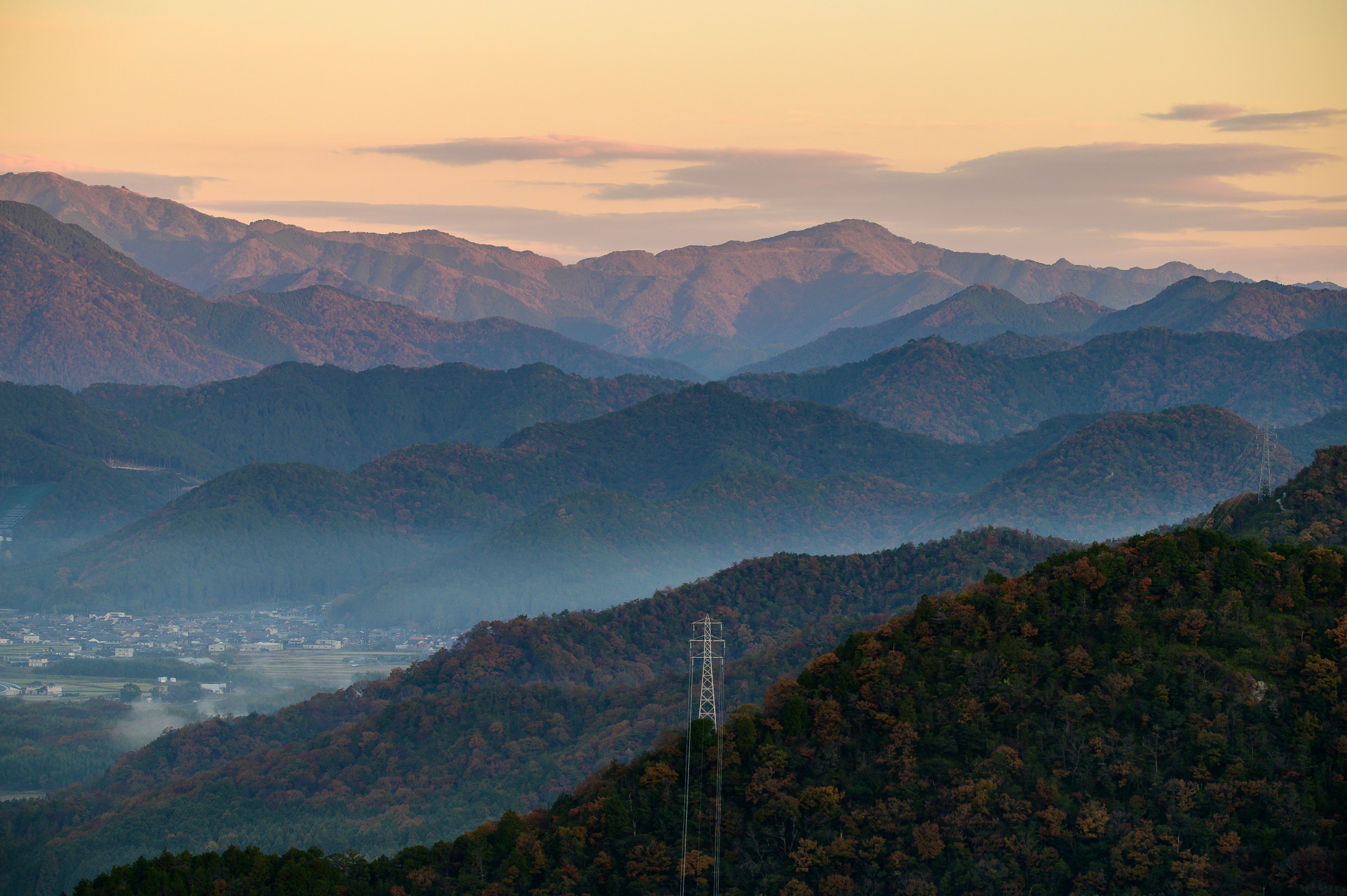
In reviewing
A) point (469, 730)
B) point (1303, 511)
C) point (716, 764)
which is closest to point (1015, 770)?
point (716, 764)

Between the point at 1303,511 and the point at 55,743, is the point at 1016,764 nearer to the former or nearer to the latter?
the point at 1303,511

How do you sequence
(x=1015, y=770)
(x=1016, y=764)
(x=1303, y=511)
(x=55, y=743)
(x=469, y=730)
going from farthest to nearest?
1. (x=55, y=743)
2. (x=469, y=730)
3. (x=1303, y=511)
4. (x=1015, y=770)
5. (x=1016, y=764)

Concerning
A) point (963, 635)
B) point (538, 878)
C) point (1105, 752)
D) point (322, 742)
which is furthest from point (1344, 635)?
point (322, 742)

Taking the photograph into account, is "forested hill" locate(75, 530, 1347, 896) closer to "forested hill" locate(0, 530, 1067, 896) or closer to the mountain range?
the mountain range

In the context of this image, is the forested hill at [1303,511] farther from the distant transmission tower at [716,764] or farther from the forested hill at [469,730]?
the distant transmission tower at [716,764]

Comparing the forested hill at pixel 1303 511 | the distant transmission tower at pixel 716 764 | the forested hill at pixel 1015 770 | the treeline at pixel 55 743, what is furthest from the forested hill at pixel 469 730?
the distant transmission tower at pixel 716 764

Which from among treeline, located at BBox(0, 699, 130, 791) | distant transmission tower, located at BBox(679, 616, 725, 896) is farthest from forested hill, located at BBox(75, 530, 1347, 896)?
treeline, located at BBox(0, 699, 130, 791)

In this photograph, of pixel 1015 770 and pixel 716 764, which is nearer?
pixel 1015 770
